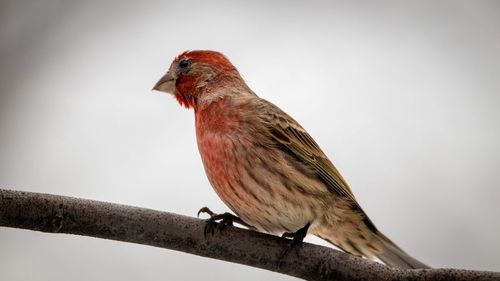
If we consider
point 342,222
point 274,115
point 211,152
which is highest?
point 274,115

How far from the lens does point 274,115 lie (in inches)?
201

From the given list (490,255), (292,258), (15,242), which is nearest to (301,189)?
(292,258)

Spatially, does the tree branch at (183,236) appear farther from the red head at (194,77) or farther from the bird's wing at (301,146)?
the red head at (194,77)

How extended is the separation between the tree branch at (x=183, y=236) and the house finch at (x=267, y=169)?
46cm

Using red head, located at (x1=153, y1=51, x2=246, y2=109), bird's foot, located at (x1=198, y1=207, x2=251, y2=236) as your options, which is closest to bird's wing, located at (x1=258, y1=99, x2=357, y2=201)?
red head, located at (x1=153, y1=51, x2=246, y2=109)

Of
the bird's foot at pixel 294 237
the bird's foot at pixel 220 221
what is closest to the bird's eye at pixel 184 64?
the bird's foot at pixel 220 221

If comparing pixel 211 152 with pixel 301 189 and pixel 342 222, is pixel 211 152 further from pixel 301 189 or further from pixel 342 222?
pixel 342 222

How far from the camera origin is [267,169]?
178 inches

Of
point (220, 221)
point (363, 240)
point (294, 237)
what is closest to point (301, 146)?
point (363, 240)

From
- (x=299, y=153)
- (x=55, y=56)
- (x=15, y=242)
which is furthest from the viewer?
(x=55, y=56)

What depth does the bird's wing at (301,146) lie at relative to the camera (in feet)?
15.7

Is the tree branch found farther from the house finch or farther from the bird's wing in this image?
the bird's wing

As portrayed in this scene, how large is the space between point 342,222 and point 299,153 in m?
0.65

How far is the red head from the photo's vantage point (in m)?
5.24
